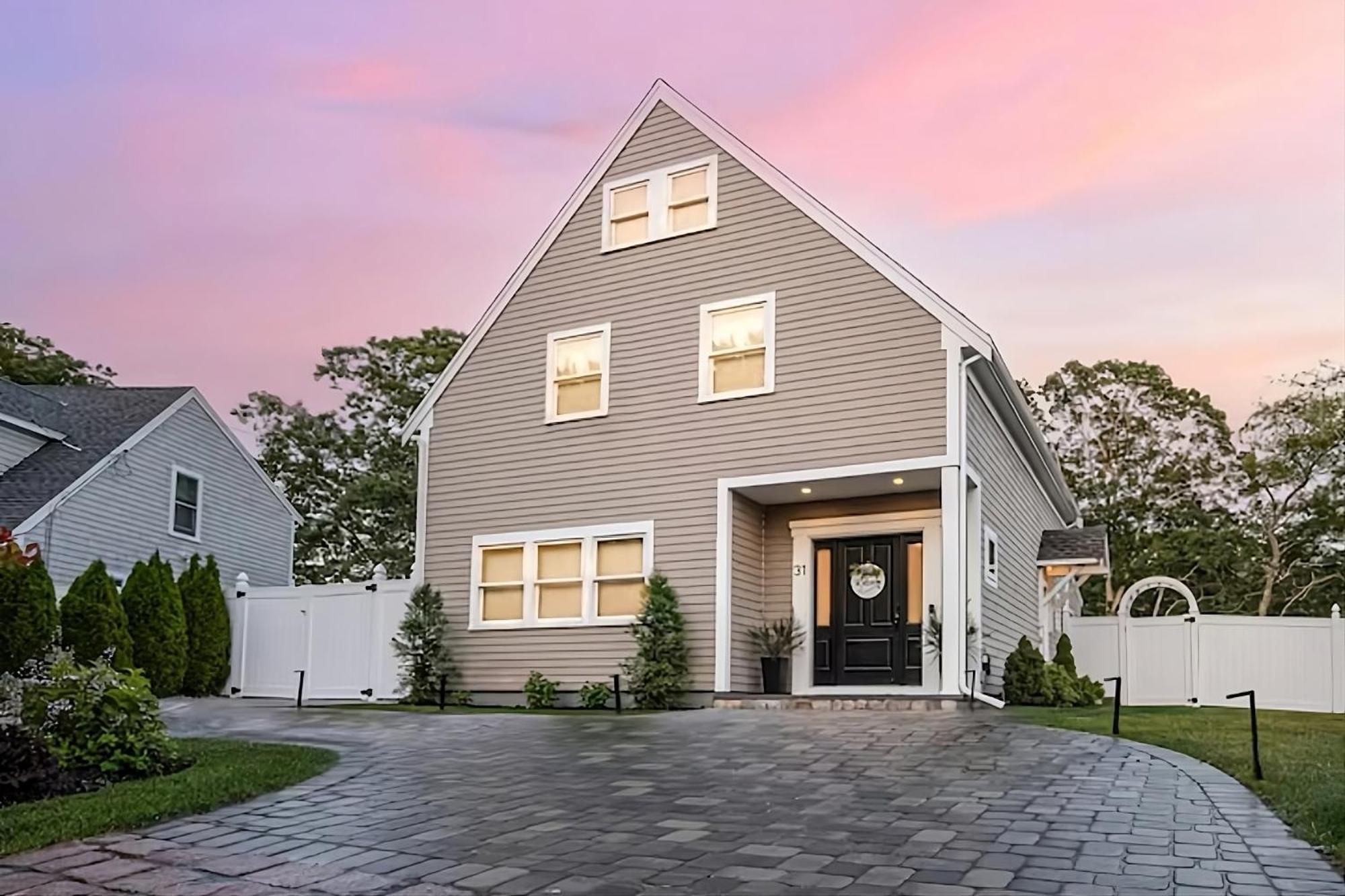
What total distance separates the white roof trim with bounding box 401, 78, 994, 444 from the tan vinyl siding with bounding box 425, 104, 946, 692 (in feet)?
0.41

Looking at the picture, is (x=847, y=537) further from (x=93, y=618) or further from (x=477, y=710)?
(x=93, y=618)

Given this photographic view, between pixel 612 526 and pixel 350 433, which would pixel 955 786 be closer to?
pixel 612 526

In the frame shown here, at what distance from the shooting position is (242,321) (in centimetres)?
2138

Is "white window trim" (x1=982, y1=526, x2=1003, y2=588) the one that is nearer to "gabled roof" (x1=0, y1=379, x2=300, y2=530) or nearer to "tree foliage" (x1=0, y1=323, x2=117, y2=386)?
"gabled roof" (x1=0, y1=379, x2=300, y2=530)

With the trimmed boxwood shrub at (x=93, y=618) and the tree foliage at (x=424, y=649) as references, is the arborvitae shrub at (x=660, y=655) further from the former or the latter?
the trimmed boxwood shrub at (x=93, y=618)

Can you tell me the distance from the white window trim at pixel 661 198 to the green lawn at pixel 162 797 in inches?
365

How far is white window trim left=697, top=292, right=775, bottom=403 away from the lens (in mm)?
15922

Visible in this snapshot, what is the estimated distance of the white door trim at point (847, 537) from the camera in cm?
1551

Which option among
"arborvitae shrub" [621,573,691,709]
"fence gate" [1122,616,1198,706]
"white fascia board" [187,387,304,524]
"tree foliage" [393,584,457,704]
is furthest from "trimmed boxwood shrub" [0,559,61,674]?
"fence gate" [1122,616,1198,706]

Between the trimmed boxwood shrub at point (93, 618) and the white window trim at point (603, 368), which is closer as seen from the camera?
the white window trim at point (603, 368)

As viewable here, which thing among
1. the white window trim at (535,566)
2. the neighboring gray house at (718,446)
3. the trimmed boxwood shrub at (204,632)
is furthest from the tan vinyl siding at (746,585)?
the trimmed boxwood shrub at (204,632)

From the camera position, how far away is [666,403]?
656 inches

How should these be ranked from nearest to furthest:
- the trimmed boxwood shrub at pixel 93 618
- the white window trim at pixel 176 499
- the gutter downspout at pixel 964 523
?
the gutter downspout at pixel 964 523, the trimmed boxwood shrub at pixel 93 618, the white window trim at pixel 176 499

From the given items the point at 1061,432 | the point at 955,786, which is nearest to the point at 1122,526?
the point at 1061,432
